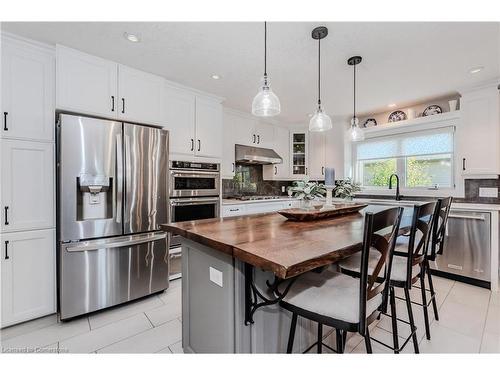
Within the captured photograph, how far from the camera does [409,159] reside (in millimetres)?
3869

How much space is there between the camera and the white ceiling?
1.87 metres

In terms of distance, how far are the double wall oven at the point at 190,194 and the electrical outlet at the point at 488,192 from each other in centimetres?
349

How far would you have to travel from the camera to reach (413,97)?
3400 millimetres

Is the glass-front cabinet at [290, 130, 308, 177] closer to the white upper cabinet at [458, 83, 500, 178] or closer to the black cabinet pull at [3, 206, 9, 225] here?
the white upper cabinet at [458, 83, 500, 178]

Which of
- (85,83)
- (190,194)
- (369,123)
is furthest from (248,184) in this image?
(85,83)

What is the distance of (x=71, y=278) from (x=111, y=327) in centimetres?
54

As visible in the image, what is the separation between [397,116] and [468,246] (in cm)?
214

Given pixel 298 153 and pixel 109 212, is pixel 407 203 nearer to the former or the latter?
pixel 298 153

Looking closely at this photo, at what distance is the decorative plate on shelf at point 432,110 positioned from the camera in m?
3.50

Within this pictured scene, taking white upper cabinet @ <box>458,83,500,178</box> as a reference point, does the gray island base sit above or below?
below

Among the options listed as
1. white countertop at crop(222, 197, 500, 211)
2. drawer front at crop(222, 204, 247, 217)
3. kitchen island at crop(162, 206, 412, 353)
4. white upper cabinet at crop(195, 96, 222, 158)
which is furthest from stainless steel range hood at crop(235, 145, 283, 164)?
kitchen island at crop(162, 206, 412, 353)

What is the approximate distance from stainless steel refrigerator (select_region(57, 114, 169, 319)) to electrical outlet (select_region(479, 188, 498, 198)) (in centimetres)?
402
